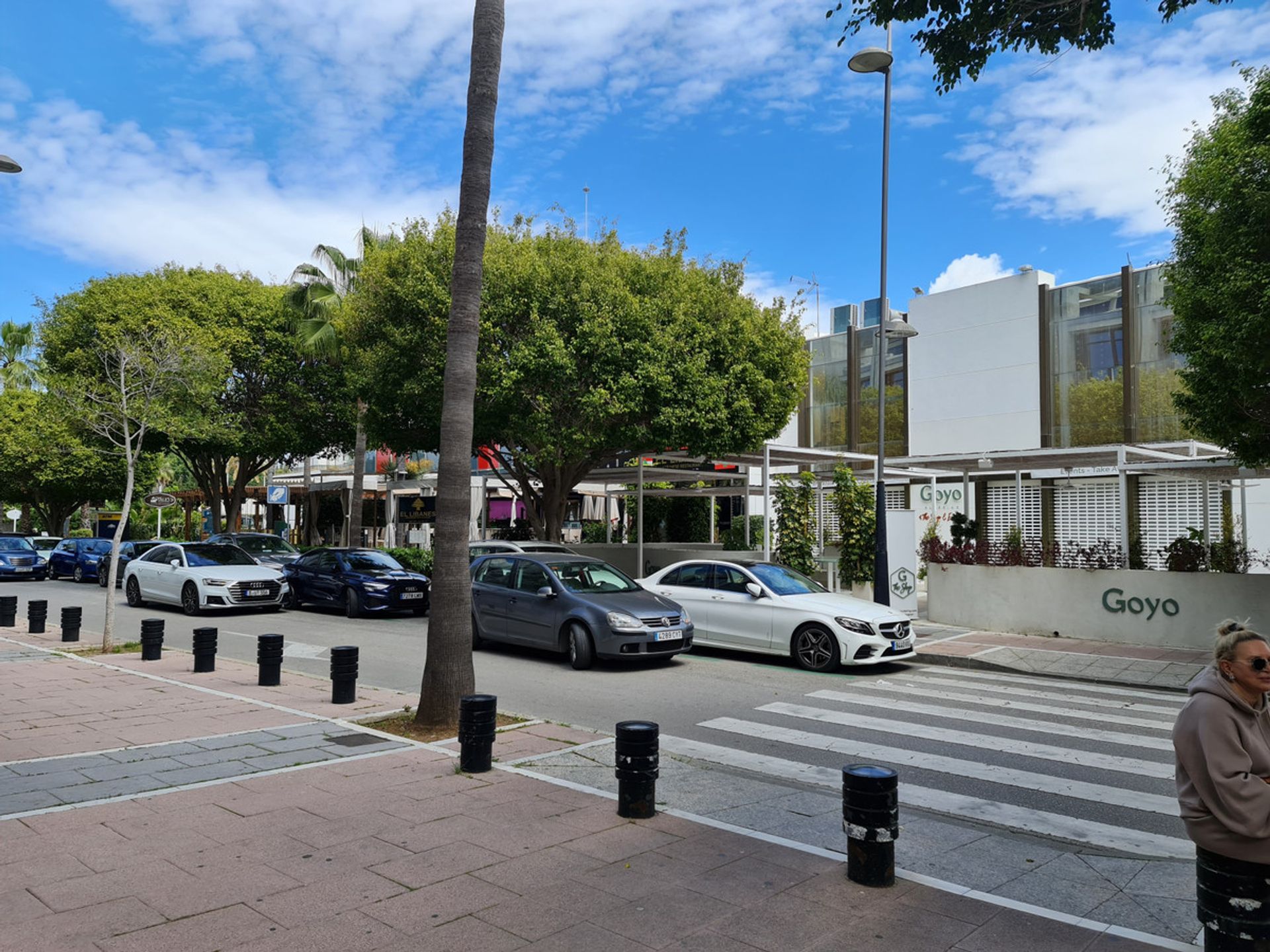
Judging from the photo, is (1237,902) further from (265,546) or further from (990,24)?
(265,546)

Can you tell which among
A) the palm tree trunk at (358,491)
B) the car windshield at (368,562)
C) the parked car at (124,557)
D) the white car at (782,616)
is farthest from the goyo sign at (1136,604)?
the parked car at (124,557)

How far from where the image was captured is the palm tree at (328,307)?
2700 centimetres

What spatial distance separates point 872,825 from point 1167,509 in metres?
21.7

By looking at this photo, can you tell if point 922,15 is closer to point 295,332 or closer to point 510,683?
point 510,683

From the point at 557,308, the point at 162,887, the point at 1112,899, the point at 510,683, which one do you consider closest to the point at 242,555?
the point at 557,308

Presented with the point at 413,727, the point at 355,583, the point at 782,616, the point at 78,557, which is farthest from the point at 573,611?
the point at 78,557

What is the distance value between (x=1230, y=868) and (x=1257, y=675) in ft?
2.40

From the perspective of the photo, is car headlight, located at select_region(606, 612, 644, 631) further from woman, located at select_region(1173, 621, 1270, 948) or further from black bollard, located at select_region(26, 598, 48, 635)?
black bollard, located at select_region(26, 598, 48, 635)

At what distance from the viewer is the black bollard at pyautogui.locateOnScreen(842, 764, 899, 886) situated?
4.73 metres

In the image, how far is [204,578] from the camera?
60.8 feet

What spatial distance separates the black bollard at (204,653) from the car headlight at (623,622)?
505 cm

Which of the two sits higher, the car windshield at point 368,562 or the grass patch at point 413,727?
the car windshield at point 368,562

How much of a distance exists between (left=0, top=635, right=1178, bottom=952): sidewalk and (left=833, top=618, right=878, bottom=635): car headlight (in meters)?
5.66

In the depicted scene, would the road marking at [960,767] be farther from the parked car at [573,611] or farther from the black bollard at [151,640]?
the black bollard at [151,640]
